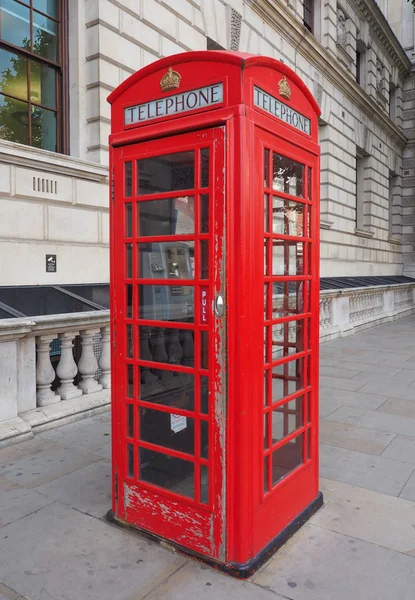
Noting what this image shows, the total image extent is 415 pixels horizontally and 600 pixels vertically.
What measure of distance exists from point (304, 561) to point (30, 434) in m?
2.67

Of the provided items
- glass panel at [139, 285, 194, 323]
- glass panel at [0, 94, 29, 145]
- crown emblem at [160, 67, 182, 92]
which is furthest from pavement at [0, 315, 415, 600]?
glass panel at [0, 94, 29, 145]

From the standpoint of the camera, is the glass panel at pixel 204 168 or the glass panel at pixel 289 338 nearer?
the glass panel at pixel 204 168

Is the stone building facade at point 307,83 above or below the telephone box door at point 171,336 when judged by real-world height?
above

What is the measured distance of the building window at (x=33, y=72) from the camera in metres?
7.01

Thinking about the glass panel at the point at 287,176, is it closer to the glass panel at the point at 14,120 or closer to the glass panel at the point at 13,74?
the glass panel at the point at 14,120

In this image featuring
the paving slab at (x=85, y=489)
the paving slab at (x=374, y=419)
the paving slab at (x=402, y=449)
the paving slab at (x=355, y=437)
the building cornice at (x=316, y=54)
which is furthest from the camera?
the building cornice at (x=316, y=54)

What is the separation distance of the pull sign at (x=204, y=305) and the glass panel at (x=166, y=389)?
41cm

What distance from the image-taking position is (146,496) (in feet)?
8.93

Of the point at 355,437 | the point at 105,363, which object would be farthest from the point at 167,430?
the point at 105,363

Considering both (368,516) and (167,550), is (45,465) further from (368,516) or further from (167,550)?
(368,516)

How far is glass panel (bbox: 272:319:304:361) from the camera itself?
9.44ft

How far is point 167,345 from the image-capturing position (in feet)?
8.95

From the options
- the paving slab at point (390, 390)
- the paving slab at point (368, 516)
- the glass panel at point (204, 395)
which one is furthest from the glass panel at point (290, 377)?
the paving slab at point (390, 390)

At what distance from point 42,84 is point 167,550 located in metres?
7.20
